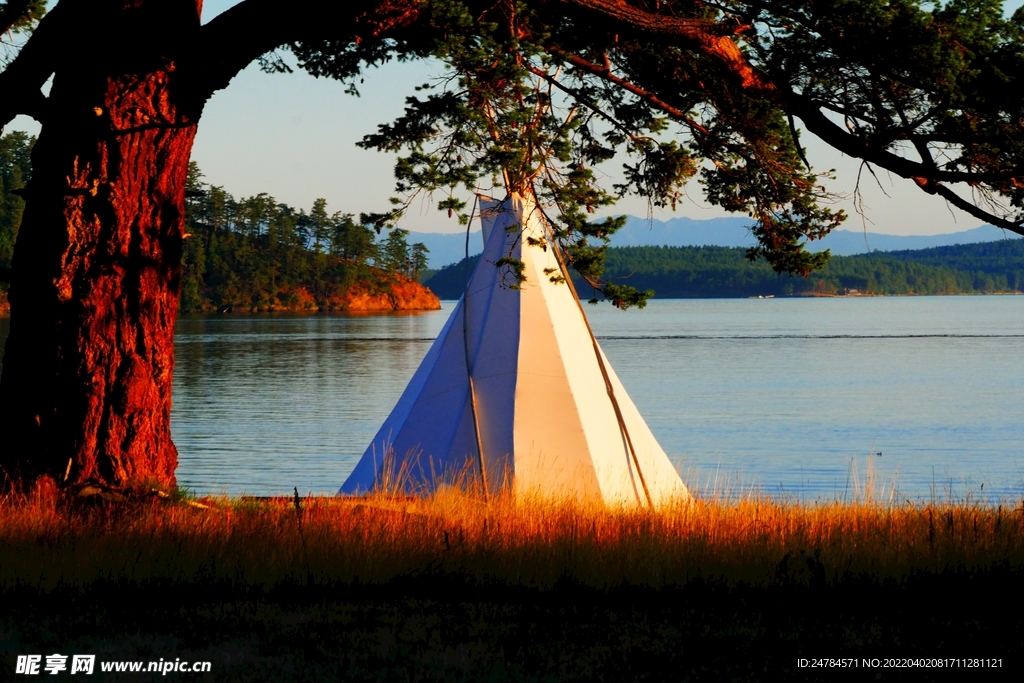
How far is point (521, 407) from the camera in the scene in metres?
13.0

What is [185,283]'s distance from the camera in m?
144

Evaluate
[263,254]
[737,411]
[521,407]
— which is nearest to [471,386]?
[521,407]

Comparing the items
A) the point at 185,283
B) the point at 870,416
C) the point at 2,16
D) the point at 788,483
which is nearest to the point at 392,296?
the point at 185,283

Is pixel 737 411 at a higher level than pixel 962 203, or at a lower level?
lower

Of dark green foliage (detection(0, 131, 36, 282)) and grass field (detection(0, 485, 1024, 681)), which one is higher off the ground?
dark green foliage (detection(0, 131, 36, 282))

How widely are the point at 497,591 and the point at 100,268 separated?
3.72 metres

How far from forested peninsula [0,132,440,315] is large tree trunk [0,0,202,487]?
444ft

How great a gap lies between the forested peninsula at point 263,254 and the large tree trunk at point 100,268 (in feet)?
444

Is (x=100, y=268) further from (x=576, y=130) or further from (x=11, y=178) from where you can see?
(x=11, y=178)

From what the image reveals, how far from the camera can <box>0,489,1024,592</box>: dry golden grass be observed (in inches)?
251

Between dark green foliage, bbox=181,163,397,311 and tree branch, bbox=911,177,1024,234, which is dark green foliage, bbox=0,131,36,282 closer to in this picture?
dark green foliage, bbox=181,163,397,311

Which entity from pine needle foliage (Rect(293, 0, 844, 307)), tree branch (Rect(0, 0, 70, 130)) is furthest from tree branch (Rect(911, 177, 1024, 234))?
tree branch (Rect(0, 0, 70, 130))

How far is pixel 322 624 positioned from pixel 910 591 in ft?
9.93

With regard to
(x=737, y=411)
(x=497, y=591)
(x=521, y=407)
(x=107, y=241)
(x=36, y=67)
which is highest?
(x=36, y=67)
